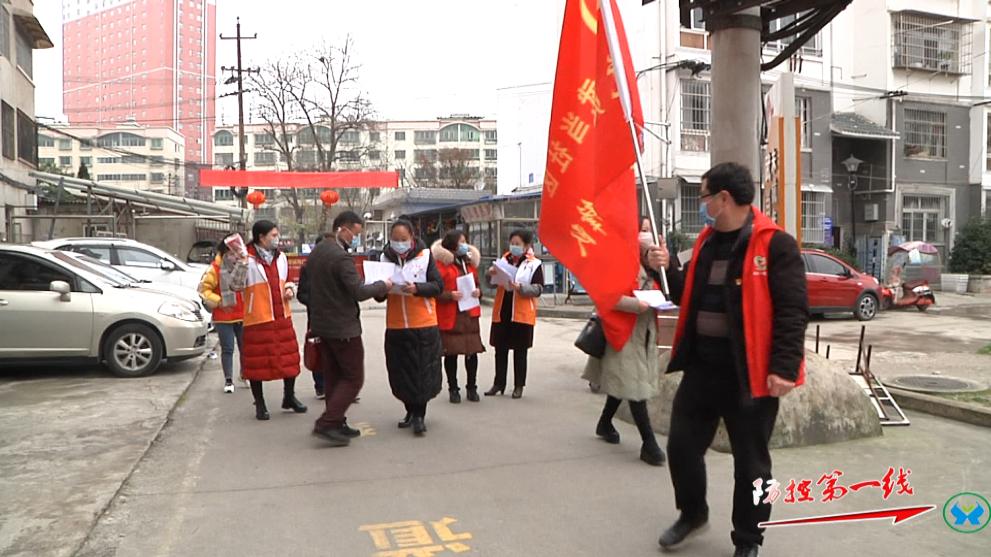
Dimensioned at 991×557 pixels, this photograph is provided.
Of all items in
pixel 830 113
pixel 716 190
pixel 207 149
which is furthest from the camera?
pixel 207 149

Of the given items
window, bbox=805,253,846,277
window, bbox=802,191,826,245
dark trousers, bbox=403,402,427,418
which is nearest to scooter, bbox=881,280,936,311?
window, bbox=805,253,846,277

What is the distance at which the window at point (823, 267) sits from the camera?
1688cm

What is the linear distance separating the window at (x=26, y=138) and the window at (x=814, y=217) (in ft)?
77.8

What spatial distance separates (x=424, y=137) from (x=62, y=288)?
286ft

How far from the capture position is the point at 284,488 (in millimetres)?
5293

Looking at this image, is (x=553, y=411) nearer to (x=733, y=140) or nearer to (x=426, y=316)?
(x=426, y=316)

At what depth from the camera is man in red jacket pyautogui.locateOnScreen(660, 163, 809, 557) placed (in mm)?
3648

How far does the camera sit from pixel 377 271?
6535 millimetres

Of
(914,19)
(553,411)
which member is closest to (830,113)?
(914,19)

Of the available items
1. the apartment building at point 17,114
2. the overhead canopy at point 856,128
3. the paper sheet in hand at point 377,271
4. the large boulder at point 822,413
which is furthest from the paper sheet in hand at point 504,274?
the overhead canopy at point 856,128

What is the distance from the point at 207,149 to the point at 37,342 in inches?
3354

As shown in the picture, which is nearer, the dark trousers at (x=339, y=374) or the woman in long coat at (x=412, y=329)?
the dark trousers at (x=339, y=374)

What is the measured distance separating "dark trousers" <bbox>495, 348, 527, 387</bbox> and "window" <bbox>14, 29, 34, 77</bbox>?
66.3 ft

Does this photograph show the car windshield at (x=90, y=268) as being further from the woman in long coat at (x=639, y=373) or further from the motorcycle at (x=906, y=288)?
the motorcycle at (x=906, y=288)
